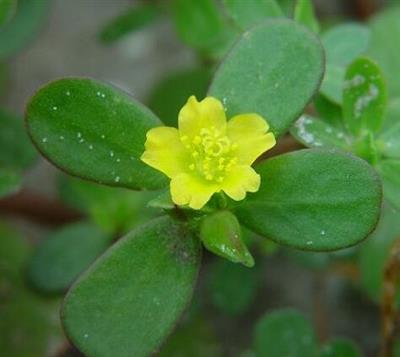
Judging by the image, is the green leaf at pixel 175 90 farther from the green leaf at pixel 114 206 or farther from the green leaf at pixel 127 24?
the green leaf at pixel 114 206

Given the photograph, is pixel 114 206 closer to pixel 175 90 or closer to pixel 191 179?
pixel 175 90

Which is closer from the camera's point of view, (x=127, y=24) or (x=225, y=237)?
(x=225, y=237)

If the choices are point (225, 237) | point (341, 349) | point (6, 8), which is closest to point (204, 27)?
point (6, 8)

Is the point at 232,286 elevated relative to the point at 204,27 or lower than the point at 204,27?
lower

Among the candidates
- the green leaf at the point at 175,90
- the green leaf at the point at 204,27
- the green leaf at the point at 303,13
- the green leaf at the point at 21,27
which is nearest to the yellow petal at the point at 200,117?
the green leaf at the point at 303,13

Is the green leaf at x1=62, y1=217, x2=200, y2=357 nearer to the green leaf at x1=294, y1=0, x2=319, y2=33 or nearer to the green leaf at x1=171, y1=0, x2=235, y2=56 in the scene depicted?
the green leaf at x1=294, y1=0, x2=319, y2=33

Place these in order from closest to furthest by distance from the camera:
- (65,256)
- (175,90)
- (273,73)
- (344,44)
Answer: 1. (273,73)
2. (344,44)
3. (65,256)
4. (175,90)

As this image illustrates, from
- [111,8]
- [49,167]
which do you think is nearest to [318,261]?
[49,167]

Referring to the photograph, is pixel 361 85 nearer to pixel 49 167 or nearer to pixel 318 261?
pixel 318 261
